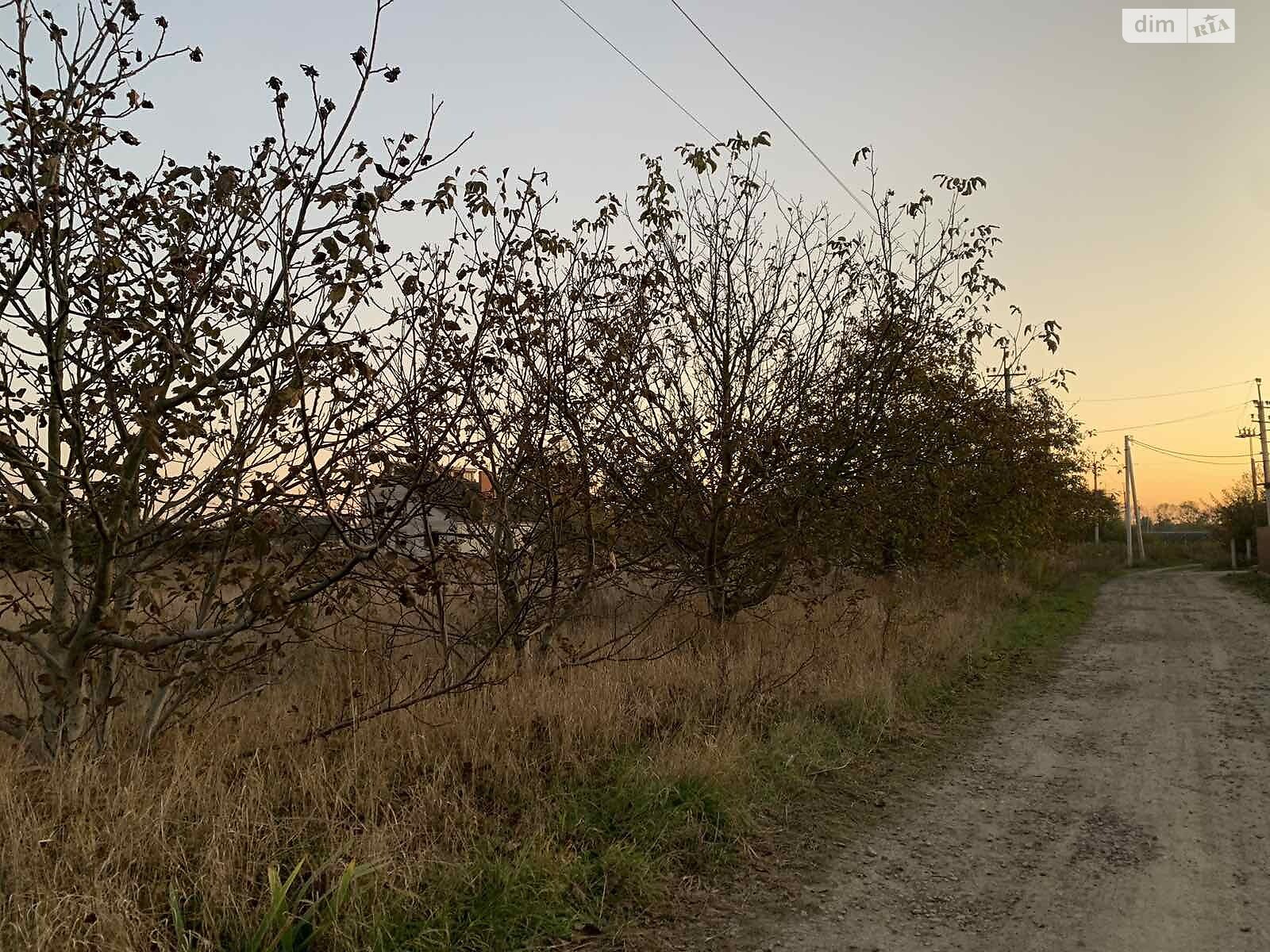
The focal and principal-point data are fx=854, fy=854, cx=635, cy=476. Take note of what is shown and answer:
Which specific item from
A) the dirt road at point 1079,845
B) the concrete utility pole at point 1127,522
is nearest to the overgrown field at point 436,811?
the dirt road at point 1079,845

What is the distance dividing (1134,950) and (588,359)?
575 cm

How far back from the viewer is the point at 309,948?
322cm

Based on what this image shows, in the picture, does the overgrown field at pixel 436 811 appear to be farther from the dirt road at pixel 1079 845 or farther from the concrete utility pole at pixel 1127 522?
the concrete utility pole at pixel 1127 522

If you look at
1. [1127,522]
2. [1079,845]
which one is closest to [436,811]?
→ [1079,845]

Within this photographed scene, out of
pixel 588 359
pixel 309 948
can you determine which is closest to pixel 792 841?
pixel 309 948

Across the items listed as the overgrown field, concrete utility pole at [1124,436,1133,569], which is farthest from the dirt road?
concrete utility pole at [1124,436,1133,569]

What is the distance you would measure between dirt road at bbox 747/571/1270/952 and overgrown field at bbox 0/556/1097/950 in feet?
2.37

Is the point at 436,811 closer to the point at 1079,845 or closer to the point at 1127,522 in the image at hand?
the point at 1079,845

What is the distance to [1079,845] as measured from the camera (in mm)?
4668

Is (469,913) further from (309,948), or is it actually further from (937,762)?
(937,762)

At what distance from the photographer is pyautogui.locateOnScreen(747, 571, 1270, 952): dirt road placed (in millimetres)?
3662

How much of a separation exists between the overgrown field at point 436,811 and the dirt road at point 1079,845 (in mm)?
723

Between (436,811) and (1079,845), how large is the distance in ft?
11.4

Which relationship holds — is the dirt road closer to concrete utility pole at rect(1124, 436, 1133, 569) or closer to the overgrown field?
the overgrown field
